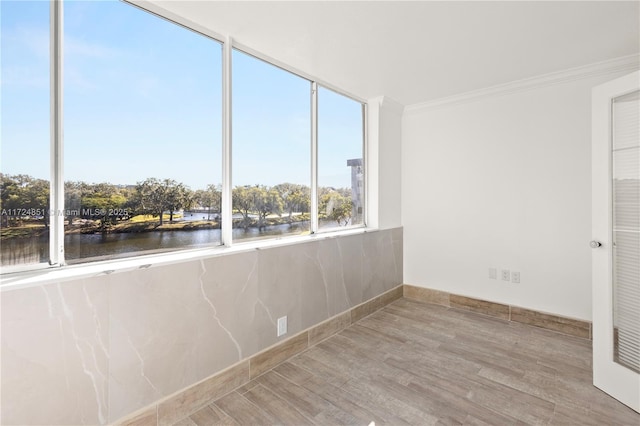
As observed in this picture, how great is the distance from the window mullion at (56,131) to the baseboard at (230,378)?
951 millimetres

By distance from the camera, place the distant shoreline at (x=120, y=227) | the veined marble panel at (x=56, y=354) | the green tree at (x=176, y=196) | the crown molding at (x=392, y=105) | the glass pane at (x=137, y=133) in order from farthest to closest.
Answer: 1. the crown molding at (x=392, y=105)
2. the green tree at (x=176, y=196)
3. the glass pane at (x=137, y=133)
4. the distant shoreline at (x=120, y=227)
5. the veined marble panel at (x=56, y=354)

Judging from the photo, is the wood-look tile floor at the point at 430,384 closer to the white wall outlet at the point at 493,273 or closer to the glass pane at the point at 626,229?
the glass pane at the point at 626,229

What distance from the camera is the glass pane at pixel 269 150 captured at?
2355 mm

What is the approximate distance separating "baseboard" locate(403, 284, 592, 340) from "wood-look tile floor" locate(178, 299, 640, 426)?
0.43 feet

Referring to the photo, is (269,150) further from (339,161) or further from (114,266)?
(114,266)

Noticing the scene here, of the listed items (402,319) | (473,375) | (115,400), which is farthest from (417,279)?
(115,400)

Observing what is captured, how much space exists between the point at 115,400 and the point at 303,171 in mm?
2081

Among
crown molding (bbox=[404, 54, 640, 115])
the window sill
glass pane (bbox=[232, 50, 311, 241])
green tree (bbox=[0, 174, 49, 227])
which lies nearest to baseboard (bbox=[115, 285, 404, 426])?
the window sill

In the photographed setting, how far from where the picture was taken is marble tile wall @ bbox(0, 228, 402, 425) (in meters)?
1.33

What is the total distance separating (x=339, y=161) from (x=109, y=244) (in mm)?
2233

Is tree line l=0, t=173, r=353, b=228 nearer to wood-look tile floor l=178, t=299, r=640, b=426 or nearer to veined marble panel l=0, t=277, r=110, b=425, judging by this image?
veined marble panel l=0, t=277, r=110, b=425

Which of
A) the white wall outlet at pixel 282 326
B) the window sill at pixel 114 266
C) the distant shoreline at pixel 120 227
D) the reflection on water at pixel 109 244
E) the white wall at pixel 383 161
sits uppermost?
the white wall at pixel 383 161

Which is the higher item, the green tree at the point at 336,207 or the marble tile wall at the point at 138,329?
the green tree at the point at 336,207

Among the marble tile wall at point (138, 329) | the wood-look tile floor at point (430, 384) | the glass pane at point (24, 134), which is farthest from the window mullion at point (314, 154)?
the glass pane at point (24, 134)
